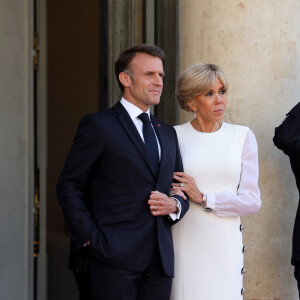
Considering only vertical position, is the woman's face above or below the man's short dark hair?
below

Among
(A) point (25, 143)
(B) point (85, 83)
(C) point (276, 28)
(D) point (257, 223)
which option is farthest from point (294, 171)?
(B) point (85, 83)

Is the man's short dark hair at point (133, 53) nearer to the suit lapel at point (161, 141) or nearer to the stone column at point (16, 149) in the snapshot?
the suit lapel at point (161, 141)

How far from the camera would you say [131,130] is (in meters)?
3.29

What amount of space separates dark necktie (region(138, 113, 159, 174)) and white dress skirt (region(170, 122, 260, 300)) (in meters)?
0.31

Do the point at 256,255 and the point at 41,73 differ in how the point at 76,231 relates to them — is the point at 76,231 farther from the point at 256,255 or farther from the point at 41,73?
the point at 41,73

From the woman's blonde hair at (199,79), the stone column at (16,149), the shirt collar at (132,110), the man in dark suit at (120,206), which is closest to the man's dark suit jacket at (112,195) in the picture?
the man in dark suit at (120,206)

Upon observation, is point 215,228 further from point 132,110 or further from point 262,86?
point 262,86

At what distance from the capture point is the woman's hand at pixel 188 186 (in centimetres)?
345

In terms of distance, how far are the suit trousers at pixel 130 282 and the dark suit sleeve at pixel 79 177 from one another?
0.59 ft

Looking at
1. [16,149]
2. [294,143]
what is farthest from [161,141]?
[16,149]

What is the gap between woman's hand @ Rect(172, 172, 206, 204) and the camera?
3.45 meters

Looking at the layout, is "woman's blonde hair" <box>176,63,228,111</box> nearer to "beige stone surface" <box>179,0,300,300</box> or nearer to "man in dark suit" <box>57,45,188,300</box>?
"man in dark suit" <box>57,45,188,300</box>

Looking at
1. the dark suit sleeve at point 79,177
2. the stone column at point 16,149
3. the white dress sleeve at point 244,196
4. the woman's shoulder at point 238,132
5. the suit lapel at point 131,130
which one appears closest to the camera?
the dark suit sleeve at point 79,177

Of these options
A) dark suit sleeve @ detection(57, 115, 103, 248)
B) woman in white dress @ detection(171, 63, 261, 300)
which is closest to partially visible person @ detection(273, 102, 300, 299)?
woman in white dress @ detection(171, 63, 261, 300)
